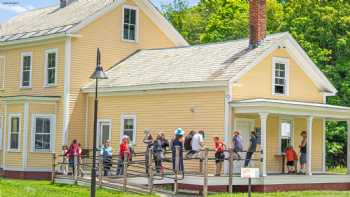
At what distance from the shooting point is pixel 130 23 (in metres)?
40.0

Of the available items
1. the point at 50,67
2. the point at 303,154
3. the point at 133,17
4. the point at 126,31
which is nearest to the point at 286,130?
the point at 303,154

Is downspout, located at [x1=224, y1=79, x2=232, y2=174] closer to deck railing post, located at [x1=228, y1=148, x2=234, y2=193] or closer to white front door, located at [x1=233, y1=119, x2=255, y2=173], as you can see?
white front door, located at [x1=233, y1=119, x2=255, y2=173]

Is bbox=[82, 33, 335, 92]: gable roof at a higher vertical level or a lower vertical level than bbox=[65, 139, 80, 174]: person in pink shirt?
higher

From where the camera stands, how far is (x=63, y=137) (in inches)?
1444

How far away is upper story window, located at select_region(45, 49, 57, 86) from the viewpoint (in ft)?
125

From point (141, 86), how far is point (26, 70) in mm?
8800

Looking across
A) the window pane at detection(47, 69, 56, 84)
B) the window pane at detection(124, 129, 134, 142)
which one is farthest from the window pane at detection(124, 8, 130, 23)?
the window pane at detection(124, 129, 134, 142)

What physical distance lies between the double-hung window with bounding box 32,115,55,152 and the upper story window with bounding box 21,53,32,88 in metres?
3.06

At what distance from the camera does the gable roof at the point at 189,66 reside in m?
31.2

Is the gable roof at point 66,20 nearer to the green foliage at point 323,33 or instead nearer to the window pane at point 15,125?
the window pane at point 15,125

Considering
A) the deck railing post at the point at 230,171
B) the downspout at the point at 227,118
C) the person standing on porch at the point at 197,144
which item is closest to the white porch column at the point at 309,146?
the downspout at the point at 227,118

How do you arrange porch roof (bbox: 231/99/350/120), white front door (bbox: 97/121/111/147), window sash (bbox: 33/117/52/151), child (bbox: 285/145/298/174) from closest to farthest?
porch roof (bbox: 231/99/350/120)
child (bbox: 285/145/298/174)
white front door (bbox: 97/121/111/147)
window sash (bbox: 33/117/52/151)

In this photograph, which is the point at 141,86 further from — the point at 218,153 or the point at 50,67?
the point at 50,67

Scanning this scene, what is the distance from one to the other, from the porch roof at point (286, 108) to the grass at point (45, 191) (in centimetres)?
559
